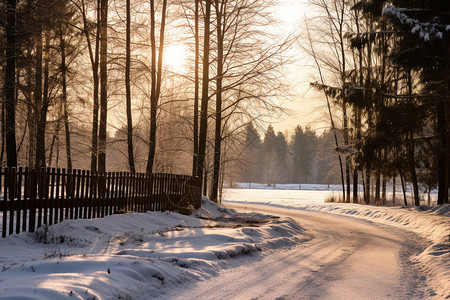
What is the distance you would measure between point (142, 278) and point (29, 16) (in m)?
14.9

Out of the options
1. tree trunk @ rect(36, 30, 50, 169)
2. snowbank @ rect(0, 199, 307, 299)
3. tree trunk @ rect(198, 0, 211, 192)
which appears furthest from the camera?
tree trunk @ rect(36, 30, 50, 169)

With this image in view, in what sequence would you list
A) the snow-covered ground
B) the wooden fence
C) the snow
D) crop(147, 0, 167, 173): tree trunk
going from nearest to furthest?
the snow-covered ground
the snow
the wooden fence
crop(147, 0, 167, 173): tree trunk

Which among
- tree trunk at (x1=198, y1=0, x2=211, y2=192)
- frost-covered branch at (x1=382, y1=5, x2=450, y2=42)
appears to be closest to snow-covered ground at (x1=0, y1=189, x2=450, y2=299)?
tree trunk at (x1=198, y1=0, x2=211, y2=192)

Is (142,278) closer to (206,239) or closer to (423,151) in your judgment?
(206,239)

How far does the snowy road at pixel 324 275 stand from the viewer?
636cm

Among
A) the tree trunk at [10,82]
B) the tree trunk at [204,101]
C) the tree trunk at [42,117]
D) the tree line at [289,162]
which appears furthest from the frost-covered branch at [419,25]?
the tree line at [289,162]

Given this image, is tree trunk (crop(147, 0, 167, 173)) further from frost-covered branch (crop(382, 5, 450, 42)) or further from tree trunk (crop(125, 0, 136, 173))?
frost-covered branch (crop(382, 5, 450, 42))

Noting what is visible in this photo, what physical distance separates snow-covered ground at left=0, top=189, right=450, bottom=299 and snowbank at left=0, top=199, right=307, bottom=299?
15mm

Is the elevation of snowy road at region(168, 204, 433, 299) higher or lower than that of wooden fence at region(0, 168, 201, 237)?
lower

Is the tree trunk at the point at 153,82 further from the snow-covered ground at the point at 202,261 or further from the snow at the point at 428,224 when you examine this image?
the snow at the point at 428,224

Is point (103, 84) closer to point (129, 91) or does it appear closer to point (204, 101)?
point (129, 91)

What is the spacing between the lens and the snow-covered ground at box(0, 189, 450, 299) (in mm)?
6051

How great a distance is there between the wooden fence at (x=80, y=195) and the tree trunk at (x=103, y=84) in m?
5.24

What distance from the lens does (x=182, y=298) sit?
5.98 m
